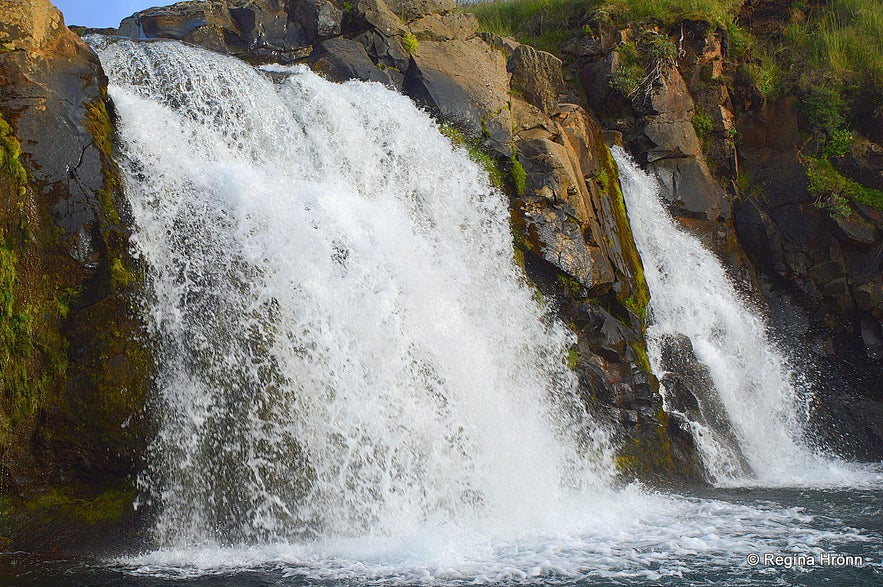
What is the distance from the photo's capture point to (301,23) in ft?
40.7

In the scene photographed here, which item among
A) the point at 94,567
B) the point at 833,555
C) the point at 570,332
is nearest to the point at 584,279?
the point at 570,332

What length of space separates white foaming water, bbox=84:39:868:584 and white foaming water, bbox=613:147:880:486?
8.34 feet

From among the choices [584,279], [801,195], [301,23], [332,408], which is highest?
[301,23]

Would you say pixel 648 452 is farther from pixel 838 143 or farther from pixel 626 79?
pixel 838 143

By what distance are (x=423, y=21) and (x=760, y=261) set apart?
741 centimetres

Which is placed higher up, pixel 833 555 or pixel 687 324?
pixel 687 324

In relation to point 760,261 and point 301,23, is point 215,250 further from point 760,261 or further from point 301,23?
point 760,261

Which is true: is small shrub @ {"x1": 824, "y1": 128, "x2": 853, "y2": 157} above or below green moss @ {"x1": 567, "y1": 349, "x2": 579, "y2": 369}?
above

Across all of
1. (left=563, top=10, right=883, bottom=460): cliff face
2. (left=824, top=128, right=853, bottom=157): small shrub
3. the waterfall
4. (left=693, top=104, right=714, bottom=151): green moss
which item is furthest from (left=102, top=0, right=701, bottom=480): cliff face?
(left=824, top=128, right=853, bottom=157): small shrub

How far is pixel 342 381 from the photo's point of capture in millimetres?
7316

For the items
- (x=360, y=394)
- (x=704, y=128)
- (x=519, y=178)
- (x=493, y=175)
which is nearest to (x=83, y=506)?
(x=360, y=394)

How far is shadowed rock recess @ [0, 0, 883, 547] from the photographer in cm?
657

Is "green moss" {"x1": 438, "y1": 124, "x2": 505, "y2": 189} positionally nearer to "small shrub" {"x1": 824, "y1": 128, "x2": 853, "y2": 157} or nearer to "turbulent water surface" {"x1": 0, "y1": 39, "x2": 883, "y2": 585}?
"turbulent water surface" {"x1": 0, "y1": 39, "x2": 883, "y2": 585}

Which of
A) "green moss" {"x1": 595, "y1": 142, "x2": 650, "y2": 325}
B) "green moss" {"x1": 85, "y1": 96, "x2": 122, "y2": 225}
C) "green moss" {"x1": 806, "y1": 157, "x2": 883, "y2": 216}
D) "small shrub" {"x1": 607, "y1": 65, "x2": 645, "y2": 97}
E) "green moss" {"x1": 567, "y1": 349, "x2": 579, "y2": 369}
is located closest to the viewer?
"green moss" {"x1": 85, "y1": 96, "x2": 122, "y2": 225}
